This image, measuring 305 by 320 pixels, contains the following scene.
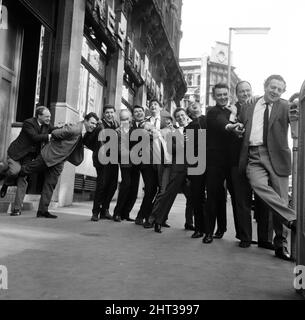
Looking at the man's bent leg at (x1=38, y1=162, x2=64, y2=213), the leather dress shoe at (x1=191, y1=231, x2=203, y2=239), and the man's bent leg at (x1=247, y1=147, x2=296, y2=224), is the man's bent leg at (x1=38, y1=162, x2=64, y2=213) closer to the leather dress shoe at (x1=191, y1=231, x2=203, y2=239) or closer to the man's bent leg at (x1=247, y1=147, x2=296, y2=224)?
the leather dress shoe at (x1=191, y1=231, x2=203, y2=239)

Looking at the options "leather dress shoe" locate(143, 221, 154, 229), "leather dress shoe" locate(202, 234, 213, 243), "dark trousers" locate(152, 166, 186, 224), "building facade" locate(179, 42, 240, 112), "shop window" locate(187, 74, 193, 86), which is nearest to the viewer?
"leather dress shoe" locate(202, 234, 213, 243)

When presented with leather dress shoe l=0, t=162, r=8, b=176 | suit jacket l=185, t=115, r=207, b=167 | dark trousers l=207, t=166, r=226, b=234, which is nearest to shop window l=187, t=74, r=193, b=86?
leather dress shoe l=0, t=162, r=8, b=176

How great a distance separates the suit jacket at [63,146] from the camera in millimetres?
7547

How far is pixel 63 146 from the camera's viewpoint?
25.2ft

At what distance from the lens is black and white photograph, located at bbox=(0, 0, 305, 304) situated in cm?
315

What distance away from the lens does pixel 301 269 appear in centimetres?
305

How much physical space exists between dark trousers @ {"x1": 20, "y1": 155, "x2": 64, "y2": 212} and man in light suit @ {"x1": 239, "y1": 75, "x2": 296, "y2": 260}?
3718 millimetres

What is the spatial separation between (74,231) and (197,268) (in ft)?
8.19

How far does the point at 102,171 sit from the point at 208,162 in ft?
7.94

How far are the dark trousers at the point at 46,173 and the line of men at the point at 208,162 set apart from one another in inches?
A: 0.7

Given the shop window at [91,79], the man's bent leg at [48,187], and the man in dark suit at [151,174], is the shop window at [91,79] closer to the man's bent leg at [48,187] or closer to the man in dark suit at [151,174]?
the man's bent leg at [48,187]

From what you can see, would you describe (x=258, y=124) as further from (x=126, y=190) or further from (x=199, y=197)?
(x=126, y=190)
